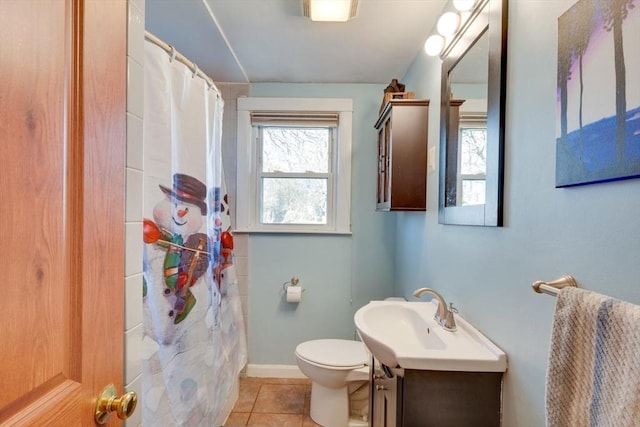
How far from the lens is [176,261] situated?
1272mm

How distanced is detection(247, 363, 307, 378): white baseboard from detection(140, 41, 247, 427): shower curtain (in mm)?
720

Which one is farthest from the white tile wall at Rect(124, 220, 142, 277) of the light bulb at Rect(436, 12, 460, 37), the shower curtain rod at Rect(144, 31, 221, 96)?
the light bulb at Rect(436, 12, 460, 37)

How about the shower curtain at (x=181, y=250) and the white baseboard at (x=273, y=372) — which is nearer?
the shower curtain at (x=181, y=250)

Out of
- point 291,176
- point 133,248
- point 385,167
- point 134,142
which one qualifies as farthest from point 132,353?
point 291,176

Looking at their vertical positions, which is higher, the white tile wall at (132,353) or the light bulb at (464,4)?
the light bulb at (464,4)

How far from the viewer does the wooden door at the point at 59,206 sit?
42 centimetres

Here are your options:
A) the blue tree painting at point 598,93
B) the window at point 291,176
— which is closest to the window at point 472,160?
the blue tree painting at point 598,93

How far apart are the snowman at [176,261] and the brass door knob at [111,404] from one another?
1.73ft

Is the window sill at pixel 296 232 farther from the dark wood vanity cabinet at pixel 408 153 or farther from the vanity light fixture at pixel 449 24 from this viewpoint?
the vanity light fixture at pixel 449 24

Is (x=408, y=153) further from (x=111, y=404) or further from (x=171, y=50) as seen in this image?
(x=111, y=404)

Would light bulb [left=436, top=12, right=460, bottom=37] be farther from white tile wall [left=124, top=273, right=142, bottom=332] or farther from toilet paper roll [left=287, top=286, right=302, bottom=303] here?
toilet paper roll [left=287, top=286, right=302, bottom=303]

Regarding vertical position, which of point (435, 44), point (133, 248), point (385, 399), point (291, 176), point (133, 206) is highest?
point (435, 44)

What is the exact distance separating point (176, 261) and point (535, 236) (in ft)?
4.10

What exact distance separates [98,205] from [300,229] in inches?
75.9
